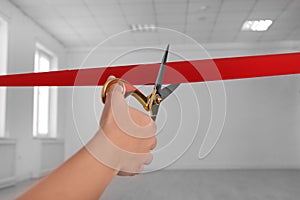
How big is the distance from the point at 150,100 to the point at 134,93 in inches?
1.4

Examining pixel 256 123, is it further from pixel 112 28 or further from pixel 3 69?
pixel 3 69

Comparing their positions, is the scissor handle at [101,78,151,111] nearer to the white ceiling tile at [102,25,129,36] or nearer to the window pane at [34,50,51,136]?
the white ceiling tile at [102,25,129,36]

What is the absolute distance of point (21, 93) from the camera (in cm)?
679

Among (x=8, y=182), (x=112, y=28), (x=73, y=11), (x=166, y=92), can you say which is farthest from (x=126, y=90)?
(x=112, y=28)

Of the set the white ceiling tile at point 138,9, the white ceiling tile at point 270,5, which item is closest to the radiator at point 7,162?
the white ceiling tile at point 138,9

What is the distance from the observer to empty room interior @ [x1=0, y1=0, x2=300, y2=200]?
1.18 feet

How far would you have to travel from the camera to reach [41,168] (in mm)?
7641

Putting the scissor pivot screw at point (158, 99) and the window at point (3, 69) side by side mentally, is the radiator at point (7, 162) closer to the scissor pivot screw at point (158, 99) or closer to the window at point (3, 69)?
the window at point (3, 69)

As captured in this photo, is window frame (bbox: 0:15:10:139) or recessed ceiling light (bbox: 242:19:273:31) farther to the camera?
recessed ceiling light (bbox: 242:19:273:31)

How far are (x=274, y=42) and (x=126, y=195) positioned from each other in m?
6.34

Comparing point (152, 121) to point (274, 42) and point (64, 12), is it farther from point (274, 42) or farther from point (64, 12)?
point (274, 42)

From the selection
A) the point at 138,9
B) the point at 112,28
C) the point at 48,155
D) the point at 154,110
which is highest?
the point at 138,9

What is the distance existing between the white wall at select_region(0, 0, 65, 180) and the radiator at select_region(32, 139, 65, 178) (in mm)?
177

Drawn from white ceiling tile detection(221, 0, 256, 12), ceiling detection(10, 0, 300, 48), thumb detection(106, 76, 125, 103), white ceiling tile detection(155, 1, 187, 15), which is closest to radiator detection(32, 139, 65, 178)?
ceiling detection(10, 0, 300, 48)
